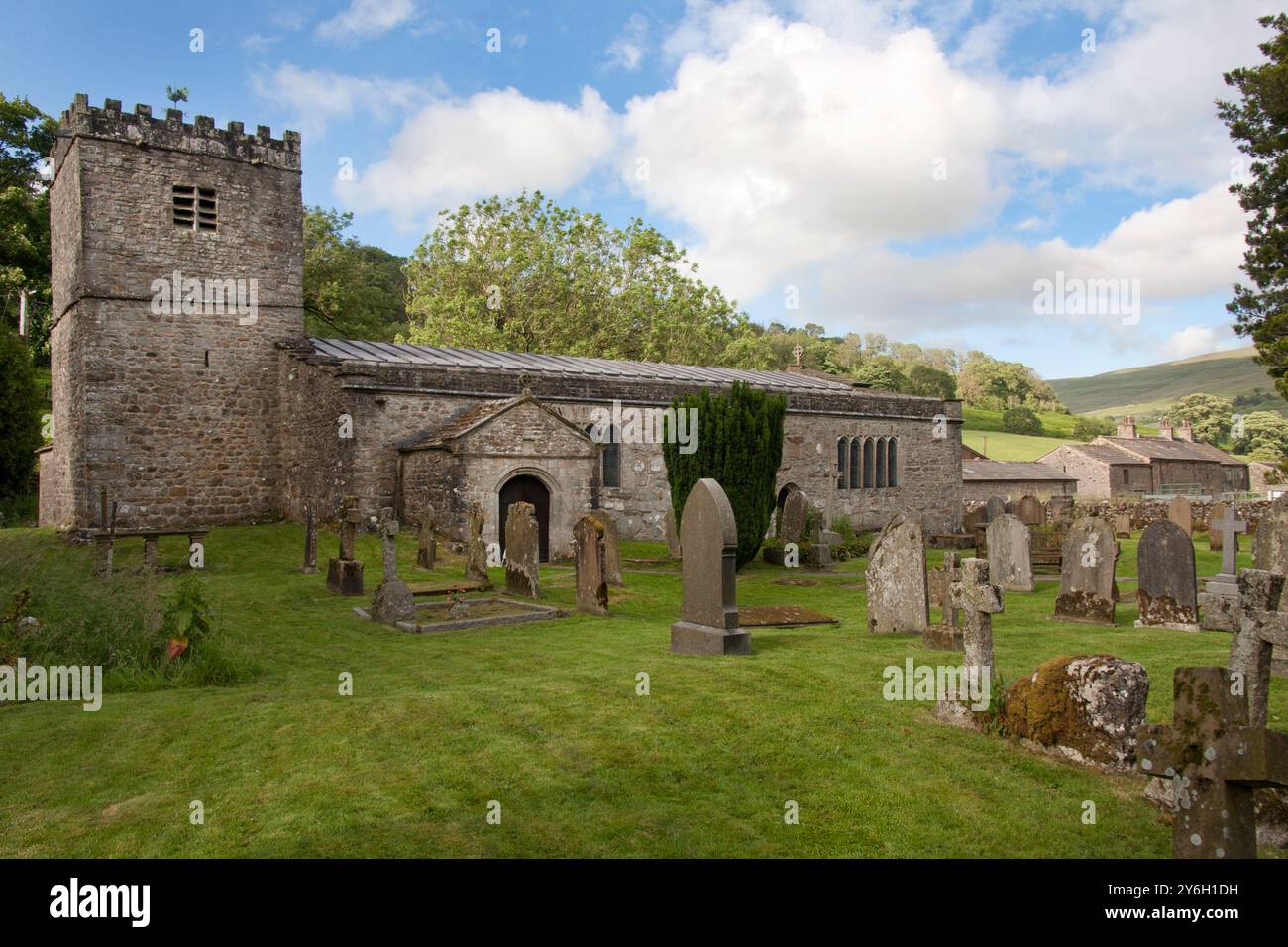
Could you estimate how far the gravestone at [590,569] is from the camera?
12180mm

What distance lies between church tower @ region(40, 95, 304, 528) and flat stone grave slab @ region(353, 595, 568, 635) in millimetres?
10500

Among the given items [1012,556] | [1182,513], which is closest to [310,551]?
[1012,556]

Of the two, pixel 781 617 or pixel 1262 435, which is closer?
pixel 781 617

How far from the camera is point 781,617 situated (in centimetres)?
1125

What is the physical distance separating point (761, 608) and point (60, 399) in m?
18.0

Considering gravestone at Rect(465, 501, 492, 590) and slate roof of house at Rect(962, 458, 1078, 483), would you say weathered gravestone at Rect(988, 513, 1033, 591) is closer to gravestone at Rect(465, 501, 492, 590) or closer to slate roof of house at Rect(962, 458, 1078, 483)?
gravestone at Rect(465, 501, 492, 590)

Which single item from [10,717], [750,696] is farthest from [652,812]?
[10,717]

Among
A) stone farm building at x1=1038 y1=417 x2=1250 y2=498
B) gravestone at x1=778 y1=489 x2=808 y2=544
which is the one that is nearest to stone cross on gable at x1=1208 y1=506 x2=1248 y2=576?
gravestone at x1=778 y1=489 x2=808 y2=544

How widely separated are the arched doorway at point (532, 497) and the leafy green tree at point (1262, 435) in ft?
199

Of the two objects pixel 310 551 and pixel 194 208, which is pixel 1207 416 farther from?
pixel 310 551

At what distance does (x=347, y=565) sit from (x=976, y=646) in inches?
382

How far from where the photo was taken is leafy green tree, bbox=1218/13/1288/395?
20.7 m
